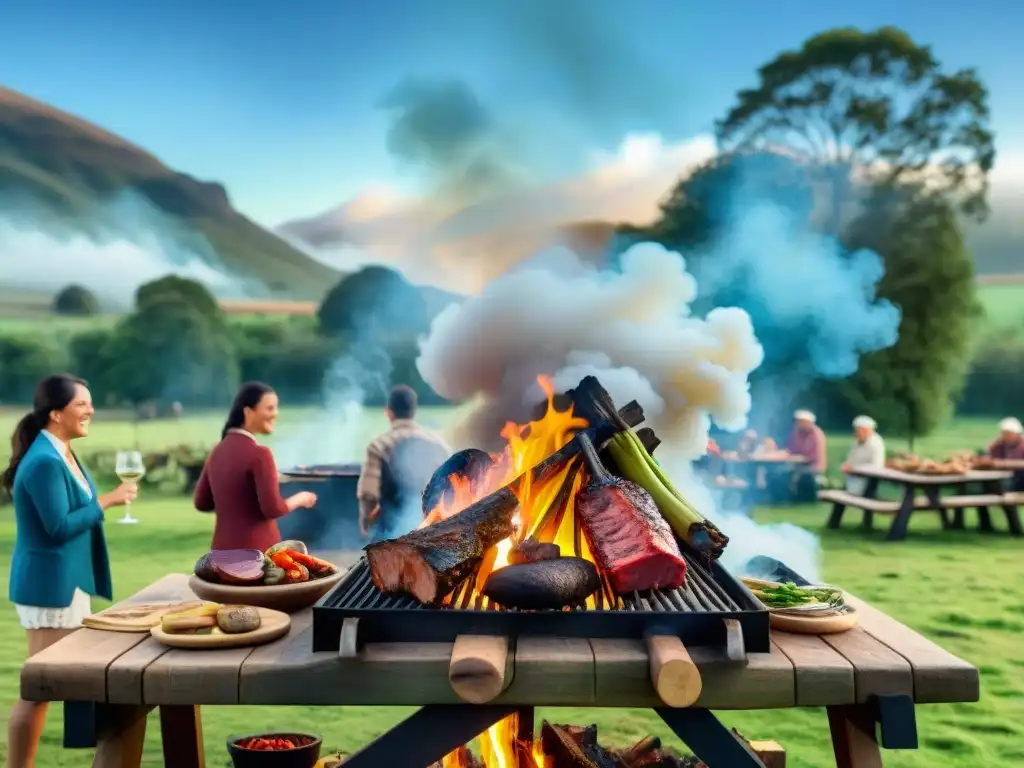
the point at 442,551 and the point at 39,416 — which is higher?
the point at 39,416

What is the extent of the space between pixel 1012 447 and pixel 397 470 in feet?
36.2

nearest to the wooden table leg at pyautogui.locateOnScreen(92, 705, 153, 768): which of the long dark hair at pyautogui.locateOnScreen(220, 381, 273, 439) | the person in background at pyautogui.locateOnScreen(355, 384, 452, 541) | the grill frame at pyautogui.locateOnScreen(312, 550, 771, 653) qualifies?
the grill frame at pyautogui.locateOnScreen(312, 550, 771, 653)

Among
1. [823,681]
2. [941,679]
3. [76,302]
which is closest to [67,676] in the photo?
[823,681]

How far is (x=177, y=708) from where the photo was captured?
3420 mm

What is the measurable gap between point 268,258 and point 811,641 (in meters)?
25.4

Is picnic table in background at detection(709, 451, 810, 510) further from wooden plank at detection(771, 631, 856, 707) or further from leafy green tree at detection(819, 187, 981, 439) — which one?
wooden plank at detection(771, 631, 856, 707)

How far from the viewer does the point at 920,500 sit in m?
12.3

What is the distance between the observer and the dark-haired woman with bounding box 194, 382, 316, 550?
176 inches

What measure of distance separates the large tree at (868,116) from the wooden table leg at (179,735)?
2328 cm

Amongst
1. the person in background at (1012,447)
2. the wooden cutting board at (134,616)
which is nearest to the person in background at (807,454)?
the person in background at (1012,447)

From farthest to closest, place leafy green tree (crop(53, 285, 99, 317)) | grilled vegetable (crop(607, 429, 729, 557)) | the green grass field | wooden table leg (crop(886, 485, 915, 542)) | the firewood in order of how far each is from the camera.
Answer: leafy green tree (crop(53, 285, 99, 317)) → wooden table leg (crop(886, 485, 915, 542)) → the green grass field → the firewood → grilled vegetable (crop(607, 429, 729, 557))

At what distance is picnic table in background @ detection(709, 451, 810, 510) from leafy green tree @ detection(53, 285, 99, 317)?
16600mm

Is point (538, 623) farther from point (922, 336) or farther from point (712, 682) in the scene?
point (922, 336)

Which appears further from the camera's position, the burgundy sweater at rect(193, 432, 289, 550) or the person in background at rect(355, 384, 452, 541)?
the person in background at rect(355, 384, 452, 541)
